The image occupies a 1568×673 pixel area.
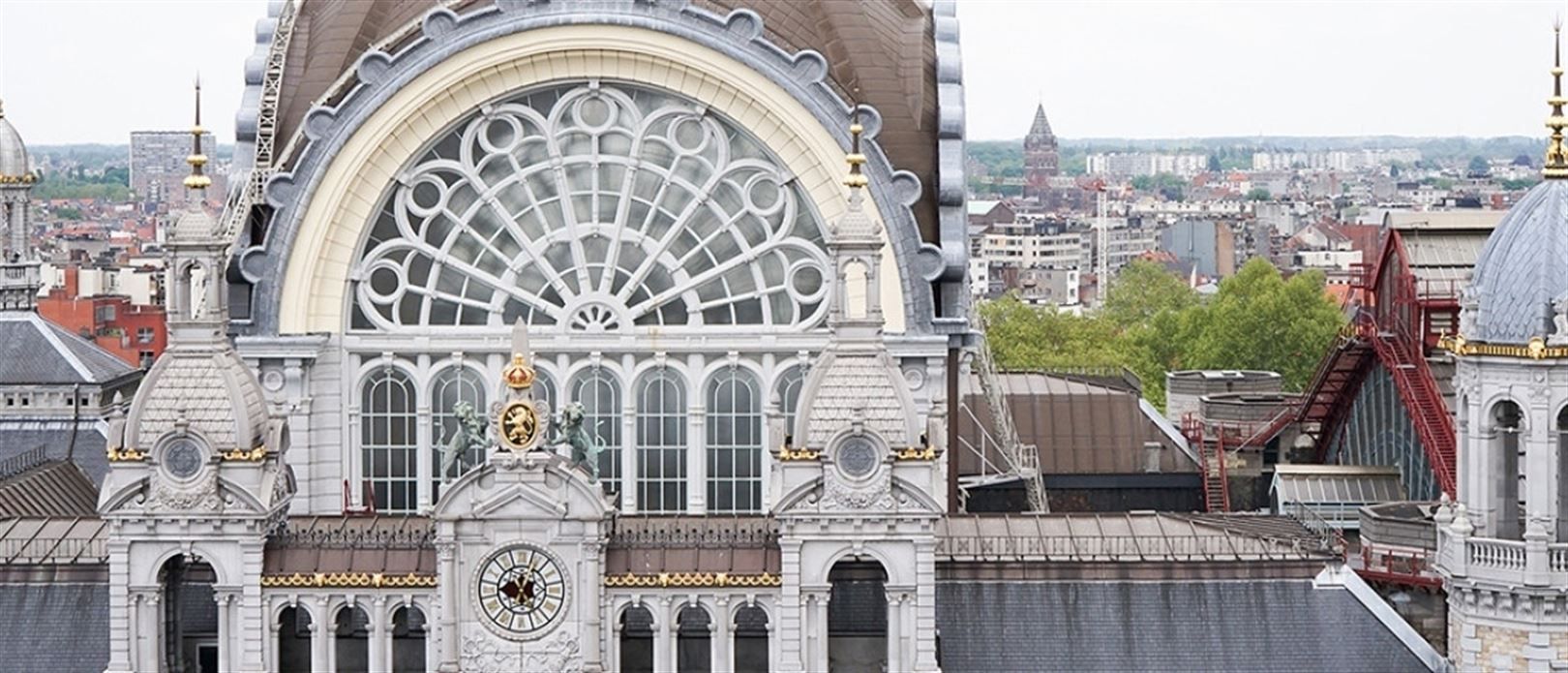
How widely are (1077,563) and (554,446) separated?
10055 millimetres

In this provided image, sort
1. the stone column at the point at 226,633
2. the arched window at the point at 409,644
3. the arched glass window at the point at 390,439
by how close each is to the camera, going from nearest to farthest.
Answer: the stone column at the point at 226,633
the arched window at the point at 409,644
the arched glass window at the point at 390,439

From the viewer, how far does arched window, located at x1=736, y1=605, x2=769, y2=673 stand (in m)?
60.2

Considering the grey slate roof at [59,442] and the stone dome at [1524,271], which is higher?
the stone dome at [1524,271]

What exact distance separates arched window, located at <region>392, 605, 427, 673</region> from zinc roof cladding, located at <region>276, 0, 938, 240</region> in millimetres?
14762

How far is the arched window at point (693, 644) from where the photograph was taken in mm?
60375

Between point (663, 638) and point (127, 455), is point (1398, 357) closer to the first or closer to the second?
point (663, 638)

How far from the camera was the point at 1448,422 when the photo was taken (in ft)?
290

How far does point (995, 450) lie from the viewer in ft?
→ 284

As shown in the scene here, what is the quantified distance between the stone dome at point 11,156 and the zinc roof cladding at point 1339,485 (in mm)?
40409

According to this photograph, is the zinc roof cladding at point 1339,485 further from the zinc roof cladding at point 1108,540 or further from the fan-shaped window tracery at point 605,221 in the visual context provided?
the fan-shaped window tracery at point 605,221

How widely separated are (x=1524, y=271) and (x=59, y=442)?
47435 millimetres

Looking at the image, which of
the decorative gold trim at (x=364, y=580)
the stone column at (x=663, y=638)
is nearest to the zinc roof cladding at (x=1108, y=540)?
the stone column at (x=663, y=638)

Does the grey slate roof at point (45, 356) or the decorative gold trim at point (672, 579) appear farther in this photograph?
the grey slate roof at point (45, 356)

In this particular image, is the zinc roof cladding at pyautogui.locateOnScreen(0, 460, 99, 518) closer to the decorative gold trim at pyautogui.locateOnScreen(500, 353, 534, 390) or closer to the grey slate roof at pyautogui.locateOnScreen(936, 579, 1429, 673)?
the decorative gold trim at pyautogui.locateOnScreen(500, 353, 534, 390)
